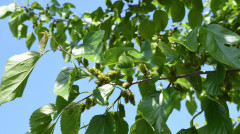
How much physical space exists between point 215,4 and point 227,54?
0.88 m

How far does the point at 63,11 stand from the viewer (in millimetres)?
1953

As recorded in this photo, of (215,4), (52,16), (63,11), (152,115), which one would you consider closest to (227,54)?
(152,115)

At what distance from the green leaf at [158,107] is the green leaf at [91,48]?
21 cm

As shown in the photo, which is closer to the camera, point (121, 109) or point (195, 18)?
point (121, 109)

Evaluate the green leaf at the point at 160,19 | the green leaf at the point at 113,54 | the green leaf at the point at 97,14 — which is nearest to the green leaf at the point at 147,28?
the green leaf at the point at 160,19

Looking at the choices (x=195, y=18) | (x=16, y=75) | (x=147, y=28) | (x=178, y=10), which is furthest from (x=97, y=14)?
(x=16, y=75)

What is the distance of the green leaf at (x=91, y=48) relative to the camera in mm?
691

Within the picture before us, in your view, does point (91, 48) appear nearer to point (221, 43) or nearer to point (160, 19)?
point (221, 43)

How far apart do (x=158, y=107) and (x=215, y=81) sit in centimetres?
23

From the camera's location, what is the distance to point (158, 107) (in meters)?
0.72

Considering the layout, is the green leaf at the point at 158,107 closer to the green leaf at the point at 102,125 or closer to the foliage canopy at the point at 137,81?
the foliage canopy at the point at 137,81

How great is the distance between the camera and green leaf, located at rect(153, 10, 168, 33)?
1.40 m

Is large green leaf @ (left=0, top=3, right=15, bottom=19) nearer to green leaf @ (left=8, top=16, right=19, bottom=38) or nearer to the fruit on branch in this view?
green leaf @ (left=8, top=16, right=19, bottom=38)

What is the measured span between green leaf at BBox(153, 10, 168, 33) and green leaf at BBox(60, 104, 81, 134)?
80 cm
